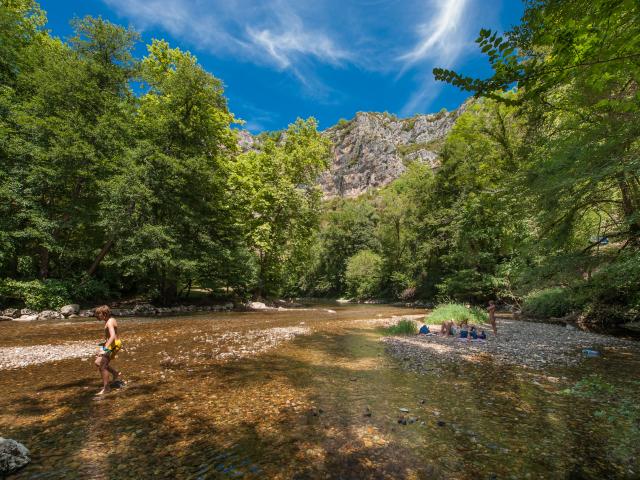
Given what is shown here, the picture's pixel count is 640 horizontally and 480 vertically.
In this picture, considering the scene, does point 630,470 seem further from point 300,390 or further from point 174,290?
point 174,290

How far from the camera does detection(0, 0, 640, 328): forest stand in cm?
1158

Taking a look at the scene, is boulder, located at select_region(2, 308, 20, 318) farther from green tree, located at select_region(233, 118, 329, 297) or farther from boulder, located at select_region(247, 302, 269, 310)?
green tree, located at select_region(233, 118, 329, 297)

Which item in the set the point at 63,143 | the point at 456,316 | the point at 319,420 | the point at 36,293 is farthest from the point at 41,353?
the point at 456,316

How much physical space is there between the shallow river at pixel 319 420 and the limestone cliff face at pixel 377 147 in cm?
15384

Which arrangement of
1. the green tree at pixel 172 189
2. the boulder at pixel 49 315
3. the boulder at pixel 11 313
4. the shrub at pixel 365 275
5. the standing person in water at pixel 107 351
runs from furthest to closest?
the shrub at pixel 365 275
the green tree at pixel 172 189
the boulder at pixel 49 315
the boulder at pixel 11 313
the standing person in water at pixel 107 351

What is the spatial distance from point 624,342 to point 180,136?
103ft

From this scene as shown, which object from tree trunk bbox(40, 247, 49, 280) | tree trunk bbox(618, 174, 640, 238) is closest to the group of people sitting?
tree trunk bbox(618, 174, 640, 238)

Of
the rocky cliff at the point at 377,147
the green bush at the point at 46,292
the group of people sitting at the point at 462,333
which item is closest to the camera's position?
the group of people sitting at the point at 462,333

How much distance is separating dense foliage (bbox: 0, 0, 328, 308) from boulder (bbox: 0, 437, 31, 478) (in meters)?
19.6

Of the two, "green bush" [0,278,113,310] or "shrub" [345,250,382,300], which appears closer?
"green bush" [0,278,113,310]

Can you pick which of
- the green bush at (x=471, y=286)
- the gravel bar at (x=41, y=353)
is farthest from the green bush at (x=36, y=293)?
the green bush at (x=471, y=286)

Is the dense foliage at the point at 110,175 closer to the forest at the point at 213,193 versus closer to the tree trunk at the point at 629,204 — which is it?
the forest at the point at 213,193

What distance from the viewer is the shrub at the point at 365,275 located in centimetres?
5444

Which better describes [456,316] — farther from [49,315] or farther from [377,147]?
[377,147]
